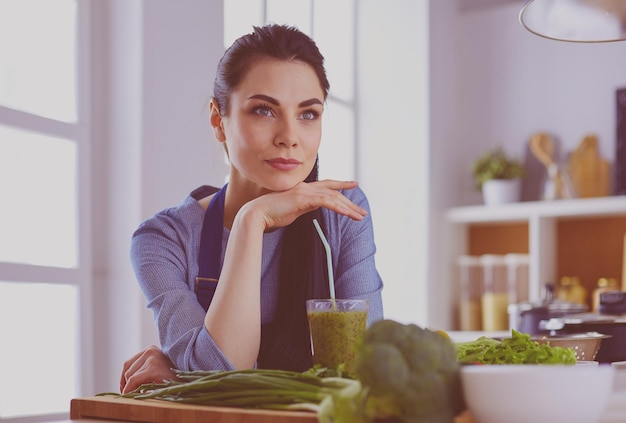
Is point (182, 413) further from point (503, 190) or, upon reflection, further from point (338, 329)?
point (503, 190)

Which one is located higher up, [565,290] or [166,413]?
[166,413]

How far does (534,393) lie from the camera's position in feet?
2.78

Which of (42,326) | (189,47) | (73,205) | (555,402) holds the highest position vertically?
(189,47)

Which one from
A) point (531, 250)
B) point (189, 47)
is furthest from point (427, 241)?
point (189, 47)

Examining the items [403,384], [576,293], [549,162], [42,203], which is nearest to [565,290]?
[576,293]

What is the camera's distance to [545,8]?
2027 millimetres

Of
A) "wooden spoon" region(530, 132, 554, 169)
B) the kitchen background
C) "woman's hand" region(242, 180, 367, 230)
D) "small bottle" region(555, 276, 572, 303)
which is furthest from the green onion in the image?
"wooden spoon" region(530, 132, 554, 169)

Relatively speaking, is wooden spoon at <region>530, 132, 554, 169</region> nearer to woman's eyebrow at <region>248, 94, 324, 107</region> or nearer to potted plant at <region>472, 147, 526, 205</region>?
potted plant at <region>472, 147, 526, 205</region>

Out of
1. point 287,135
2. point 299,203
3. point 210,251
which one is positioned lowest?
point 210,251

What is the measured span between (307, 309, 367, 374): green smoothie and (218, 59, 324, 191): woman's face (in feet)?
1.48

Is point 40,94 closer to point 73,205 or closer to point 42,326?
point 73,205

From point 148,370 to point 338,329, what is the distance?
39cm

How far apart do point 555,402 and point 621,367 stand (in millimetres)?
763

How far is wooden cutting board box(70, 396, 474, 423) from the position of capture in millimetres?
986
